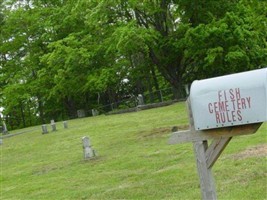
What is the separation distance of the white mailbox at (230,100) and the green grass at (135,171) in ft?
8.07

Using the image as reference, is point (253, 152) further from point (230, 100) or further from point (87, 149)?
point (230, 100)

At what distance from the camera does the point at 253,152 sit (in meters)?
9.29

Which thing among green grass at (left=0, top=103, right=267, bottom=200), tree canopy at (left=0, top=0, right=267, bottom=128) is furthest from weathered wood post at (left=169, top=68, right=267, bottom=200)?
tree canopy at (left=0, top=0, right=267, bottom=128)

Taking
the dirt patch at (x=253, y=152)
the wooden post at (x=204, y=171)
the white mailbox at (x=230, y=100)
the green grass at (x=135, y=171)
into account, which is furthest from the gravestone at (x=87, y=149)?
the white mailbox at (x=230, y=100)

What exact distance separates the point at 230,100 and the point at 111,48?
2512 centimetres

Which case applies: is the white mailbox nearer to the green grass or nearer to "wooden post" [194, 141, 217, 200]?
"wooden post" [194, 141, 217, 200]

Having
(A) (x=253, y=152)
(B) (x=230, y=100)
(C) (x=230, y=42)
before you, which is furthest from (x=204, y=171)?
(C) (x=230, y=42)

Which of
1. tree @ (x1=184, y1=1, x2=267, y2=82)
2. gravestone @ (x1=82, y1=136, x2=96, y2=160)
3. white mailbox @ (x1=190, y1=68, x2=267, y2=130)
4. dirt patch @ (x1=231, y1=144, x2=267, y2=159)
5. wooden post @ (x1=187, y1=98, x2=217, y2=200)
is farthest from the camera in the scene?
tree @ (x1=184, y1=1, x2=267, y2=82)

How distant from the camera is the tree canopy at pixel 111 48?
2692 centimetres

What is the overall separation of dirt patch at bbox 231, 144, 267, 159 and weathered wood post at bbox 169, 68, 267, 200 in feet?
14.5

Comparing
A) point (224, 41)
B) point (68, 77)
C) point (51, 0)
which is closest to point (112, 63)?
point (68, 77)

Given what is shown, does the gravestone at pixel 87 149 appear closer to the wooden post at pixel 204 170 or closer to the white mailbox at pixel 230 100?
the wooden post at pixel 204 170

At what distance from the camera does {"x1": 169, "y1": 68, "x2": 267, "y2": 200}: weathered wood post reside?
4184mm

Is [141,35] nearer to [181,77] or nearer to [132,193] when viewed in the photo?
[181,77]
